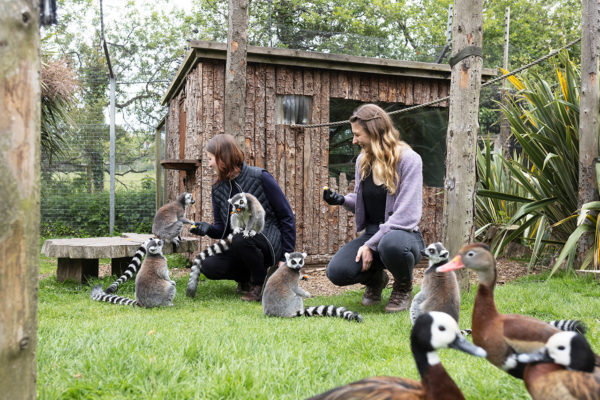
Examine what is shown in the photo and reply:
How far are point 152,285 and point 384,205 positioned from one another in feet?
7.87

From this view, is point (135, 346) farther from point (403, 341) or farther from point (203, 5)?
point (203, 5)

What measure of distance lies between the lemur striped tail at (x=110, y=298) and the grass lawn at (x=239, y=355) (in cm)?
47

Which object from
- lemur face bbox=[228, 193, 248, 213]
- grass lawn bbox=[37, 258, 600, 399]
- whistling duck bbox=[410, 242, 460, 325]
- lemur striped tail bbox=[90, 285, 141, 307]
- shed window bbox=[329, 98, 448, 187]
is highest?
shed window bbox=[329, 98, 448, 187]

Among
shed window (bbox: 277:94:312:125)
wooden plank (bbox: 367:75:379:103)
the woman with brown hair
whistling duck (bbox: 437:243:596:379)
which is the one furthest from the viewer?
wooden plank (bbox: 367:75:379:103)

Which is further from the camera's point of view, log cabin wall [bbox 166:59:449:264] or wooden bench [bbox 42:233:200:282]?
log cabin wall [bbox 166:59:449:264]

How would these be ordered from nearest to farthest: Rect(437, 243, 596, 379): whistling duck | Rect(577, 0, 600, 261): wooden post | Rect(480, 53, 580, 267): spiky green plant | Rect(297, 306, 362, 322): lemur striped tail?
1. Rect(437, 243, 596, 379): whistling duck
2. Rect(297, 306, 362, 322): lemur striped tail
3. Rect(577, 0, 600, 261): wooden post
4. Rect(480, 53, 580, 267): spiky green plant

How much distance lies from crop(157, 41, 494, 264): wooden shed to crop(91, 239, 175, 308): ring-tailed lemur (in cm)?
236

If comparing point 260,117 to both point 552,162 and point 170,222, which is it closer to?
point 170,222

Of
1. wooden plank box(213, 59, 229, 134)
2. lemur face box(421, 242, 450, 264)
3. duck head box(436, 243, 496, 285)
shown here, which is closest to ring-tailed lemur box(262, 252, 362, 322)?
lemur face box(421, 242, 450, 264)

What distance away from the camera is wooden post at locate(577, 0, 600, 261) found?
564 centimetres

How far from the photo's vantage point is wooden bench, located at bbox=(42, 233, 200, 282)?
237 inches

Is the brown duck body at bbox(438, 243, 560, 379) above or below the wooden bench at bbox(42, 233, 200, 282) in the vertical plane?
above

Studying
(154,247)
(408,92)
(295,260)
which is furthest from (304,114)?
(295,260)

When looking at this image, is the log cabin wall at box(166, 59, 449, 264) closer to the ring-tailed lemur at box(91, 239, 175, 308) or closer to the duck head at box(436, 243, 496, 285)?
the ring-tailed lemur at box(91, 239, 175, 308)
